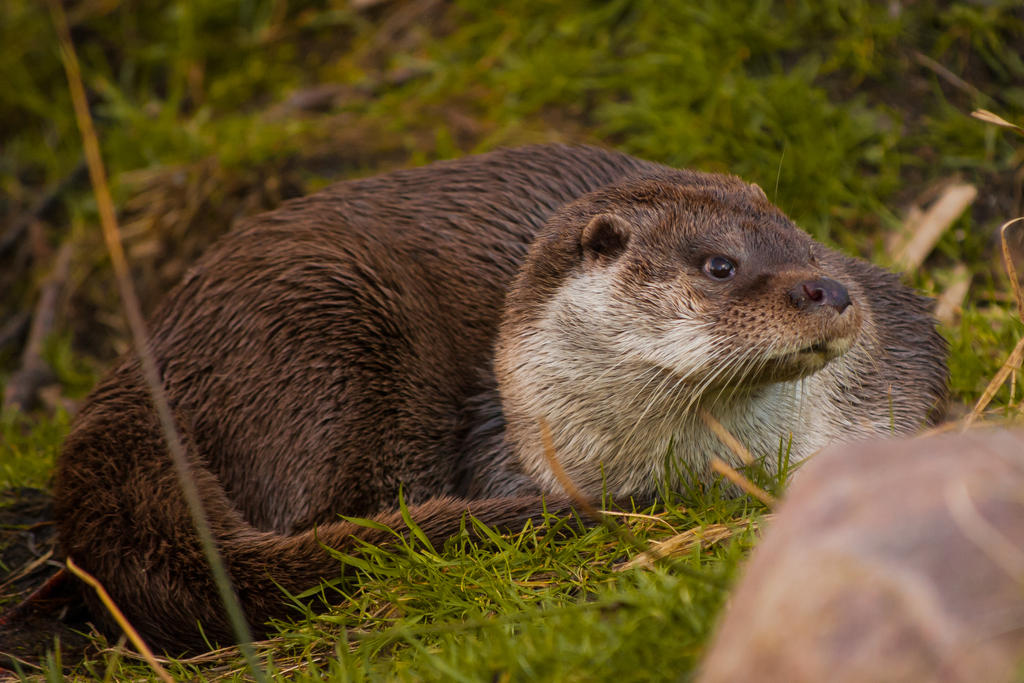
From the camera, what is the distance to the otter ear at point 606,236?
2.31 meters

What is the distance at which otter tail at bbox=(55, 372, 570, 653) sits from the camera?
2225 millimetres

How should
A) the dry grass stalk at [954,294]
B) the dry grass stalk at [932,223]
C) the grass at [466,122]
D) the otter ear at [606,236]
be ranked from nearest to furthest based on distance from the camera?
the otter ear at [606,236] < the grass at [466,122] < the dry grass stalk at [954,294] < the dry grass stalk at [932,223]

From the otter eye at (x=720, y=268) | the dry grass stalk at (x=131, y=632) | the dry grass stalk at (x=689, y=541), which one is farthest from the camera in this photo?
the otter eye at (x=720, y=268)

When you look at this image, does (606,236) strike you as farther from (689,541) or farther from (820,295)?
(689,541)

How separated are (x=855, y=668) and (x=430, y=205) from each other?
6.33 ft

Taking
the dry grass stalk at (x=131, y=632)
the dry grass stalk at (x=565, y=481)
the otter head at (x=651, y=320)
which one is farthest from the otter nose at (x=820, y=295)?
the dry grass stalk at (x=131, y=632)

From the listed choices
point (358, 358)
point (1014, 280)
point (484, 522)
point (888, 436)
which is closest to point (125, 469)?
point (358, 358)

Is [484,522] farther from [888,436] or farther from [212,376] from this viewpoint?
[888,436]

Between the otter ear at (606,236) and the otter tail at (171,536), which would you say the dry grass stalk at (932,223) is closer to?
the otter ear at (606,236)

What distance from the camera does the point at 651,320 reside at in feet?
7.28

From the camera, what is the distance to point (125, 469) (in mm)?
2422

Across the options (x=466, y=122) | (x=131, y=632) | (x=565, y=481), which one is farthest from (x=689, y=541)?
(x=466, y=122)

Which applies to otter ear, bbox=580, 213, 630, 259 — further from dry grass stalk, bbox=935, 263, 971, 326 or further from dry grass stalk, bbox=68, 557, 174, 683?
dry grass stalk, bbox=935, 263, 971, 326

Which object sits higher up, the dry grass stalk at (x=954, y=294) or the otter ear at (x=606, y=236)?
the otter ear at (x=606, y=236)
